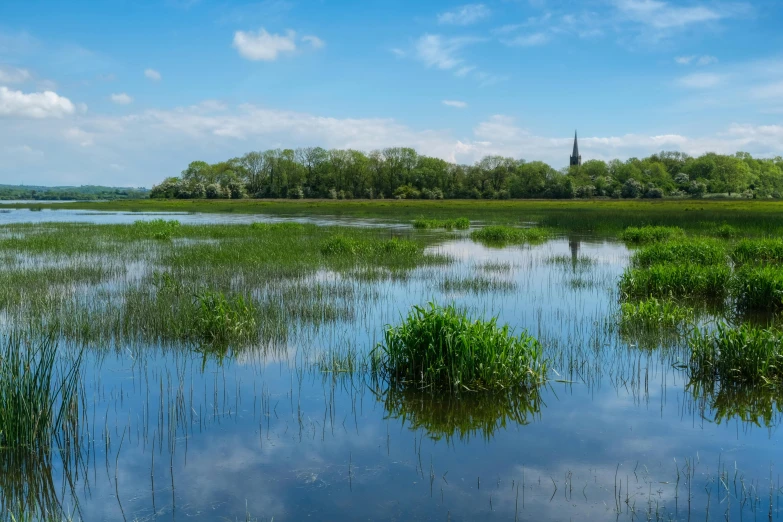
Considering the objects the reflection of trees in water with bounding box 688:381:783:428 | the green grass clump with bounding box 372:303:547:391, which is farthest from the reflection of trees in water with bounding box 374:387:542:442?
the reflection of trees in water with bounding box 688:381:783:428

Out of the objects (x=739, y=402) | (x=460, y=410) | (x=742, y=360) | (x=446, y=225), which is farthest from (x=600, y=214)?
(x=460, y=410)

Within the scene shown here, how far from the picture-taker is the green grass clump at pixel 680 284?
16.7 meters

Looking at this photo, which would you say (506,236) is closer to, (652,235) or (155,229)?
(652,235)

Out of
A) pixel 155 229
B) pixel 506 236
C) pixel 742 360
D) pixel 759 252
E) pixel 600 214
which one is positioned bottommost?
pixel 742 360

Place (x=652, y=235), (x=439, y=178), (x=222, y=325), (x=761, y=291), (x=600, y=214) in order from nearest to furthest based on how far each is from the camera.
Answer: (x=222, y=325)
(x=761, y=291)
(x=652, y=235)
(x=600, y=214)
(x=439, y=178)

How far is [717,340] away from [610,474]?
15.2 ft

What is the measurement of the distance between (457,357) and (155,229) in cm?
3226

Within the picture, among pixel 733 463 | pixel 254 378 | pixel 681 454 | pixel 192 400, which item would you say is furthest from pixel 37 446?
pixel 733 463

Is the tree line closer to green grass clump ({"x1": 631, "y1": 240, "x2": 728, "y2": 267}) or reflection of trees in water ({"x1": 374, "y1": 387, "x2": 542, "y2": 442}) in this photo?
green grass clump ({"x1": 631, "y1": 240, "x2": 728, "y2": 267})

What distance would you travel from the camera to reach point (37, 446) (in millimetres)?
6973

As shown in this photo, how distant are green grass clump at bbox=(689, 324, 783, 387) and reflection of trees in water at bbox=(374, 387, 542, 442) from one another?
3088 mm

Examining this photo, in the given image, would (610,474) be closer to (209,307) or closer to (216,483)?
(216,483)

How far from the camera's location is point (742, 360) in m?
9.45

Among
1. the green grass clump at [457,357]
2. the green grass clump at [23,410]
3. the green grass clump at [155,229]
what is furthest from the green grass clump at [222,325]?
the green grass clump at [155,229]
